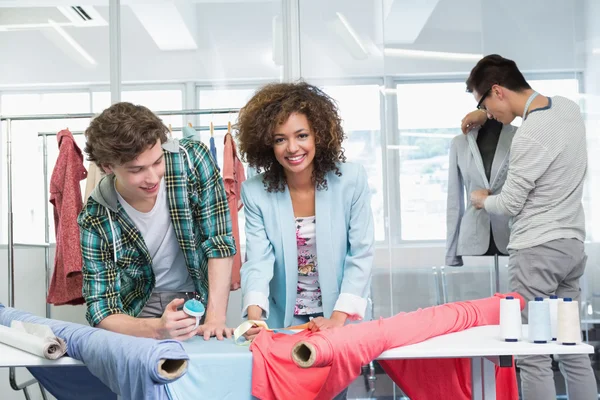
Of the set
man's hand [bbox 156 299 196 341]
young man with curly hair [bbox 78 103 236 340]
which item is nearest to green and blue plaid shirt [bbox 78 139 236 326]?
young man with curly hair [bbox 78 103 236 340]

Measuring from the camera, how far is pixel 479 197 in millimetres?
3338

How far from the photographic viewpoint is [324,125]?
2.34 metres

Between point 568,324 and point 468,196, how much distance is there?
1.88 metres

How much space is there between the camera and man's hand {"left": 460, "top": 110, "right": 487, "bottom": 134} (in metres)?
3.54

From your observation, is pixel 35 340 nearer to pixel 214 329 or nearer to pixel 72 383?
pixel 72 383

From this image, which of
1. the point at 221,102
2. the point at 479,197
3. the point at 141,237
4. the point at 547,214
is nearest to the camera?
the point at 141,237

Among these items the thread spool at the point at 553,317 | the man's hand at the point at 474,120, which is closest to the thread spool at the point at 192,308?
the thread spool at the point at 553,317

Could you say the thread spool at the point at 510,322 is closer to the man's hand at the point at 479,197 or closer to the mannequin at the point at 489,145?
the man's hand at the point at 479,197

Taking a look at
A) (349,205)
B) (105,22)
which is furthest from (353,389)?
(105,22)

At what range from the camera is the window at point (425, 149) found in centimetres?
423

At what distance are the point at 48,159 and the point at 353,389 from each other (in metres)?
2.14

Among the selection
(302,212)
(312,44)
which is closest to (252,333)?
(302,212)

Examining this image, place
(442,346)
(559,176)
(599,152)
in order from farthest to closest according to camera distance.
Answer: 1. (599,152)
2. (559,176)
3. (442,346)

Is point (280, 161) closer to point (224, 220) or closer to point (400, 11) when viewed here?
point (224, 220)
